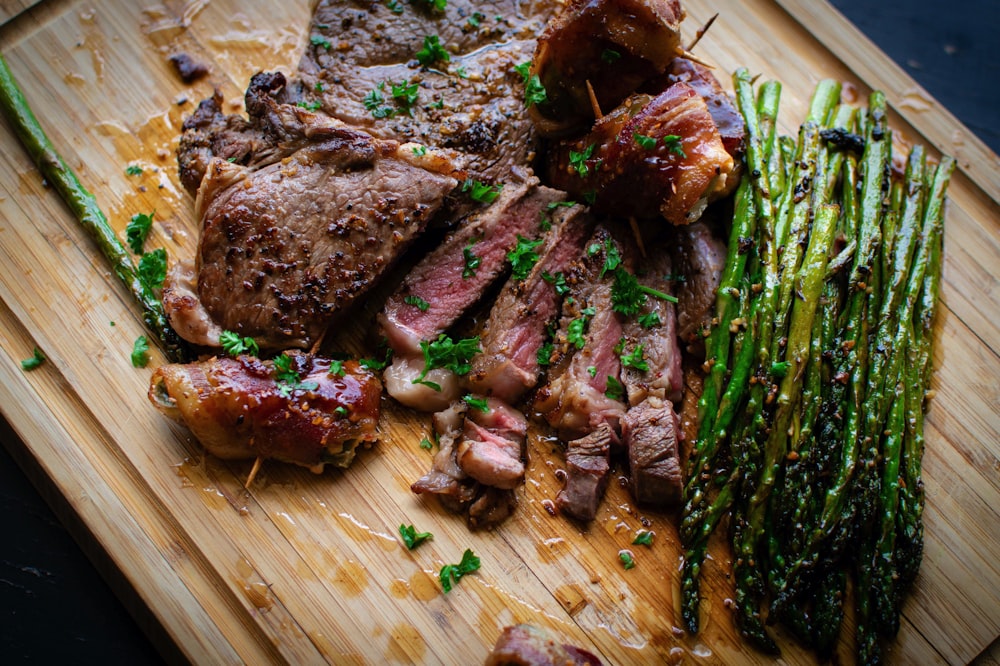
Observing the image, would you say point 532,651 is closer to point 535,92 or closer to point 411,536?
point 411,536

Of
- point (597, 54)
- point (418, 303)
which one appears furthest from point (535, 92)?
point (418, 303)

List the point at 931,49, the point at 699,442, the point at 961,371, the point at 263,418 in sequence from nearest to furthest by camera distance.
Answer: the point at 263,418 → the point at 699,442 → the point at 961,371 → the point at 931,49

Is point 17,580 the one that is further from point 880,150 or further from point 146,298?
point 880,150

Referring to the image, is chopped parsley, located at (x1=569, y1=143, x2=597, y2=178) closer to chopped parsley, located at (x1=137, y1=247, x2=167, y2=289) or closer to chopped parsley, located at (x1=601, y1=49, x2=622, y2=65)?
chopped parsley, located at (x1=601, y1=49, x2=622, y2=65)

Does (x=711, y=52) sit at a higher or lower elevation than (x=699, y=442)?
higher

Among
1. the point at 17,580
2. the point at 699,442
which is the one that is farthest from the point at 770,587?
the point at 17,580

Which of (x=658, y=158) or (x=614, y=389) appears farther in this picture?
(x=614, y=389)

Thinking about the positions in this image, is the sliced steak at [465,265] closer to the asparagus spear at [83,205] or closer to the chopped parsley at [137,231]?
the asparagus spear at [83,205]
